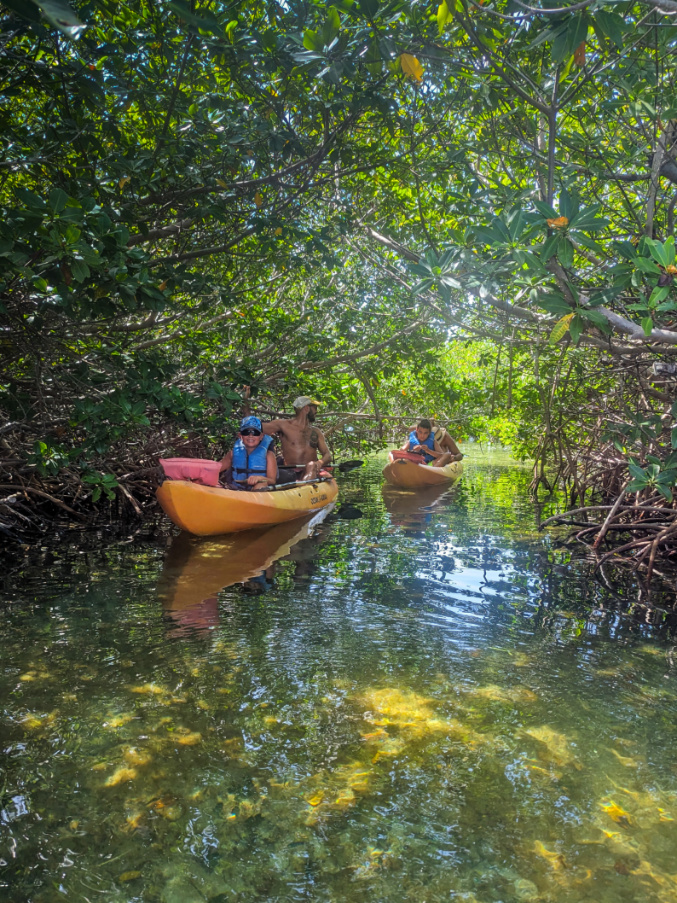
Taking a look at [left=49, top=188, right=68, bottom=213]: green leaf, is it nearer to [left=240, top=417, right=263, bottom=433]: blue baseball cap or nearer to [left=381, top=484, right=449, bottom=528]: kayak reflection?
[left=240, top=417, right=263, bottom=433]: blue baseball cap

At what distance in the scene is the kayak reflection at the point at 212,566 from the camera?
14.5 feet

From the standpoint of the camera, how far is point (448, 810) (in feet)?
7.32

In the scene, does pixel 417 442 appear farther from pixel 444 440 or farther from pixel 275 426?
pixel 275 426

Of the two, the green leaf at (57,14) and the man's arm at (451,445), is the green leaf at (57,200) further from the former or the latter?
the man's arm at (451,445)

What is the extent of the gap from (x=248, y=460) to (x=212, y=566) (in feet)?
6.65

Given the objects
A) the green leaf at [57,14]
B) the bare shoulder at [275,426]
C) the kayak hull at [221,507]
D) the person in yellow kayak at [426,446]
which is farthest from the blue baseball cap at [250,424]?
the green leaf at [57,14]

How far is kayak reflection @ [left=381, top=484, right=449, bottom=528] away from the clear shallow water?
3675 mm

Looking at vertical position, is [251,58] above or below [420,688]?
above

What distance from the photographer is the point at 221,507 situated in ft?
21.4

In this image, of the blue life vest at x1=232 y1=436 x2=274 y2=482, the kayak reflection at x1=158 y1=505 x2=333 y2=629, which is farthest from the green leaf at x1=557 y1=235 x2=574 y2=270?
the blue life vest at x1=232 y1=436 x2=274 y2=482

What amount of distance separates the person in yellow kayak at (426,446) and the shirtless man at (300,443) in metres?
3.38

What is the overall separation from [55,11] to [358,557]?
18.0ft

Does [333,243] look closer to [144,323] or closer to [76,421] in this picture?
[144,323]

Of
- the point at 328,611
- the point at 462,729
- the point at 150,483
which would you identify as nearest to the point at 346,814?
the point at 462,729
